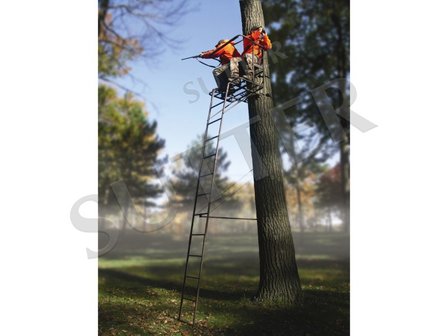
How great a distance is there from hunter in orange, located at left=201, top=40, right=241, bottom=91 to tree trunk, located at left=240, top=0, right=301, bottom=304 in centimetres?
37

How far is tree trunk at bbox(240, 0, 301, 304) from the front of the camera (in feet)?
12.4

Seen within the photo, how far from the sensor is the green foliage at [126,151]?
656 cm

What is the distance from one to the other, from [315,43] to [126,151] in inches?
134

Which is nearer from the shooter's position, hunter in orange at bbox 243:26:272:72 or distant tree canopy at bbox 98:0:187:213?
hunter in orange at bbox 243:26:272:72

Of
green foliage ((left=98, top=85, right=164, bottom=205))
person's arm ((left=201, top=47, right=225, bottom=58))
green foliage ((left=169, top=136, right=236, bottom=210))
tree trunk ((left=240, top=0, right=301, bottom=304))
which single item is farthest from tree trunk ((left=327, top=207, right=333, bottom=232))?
person's arm ((left=201, top=47, right=225, bottom=58))

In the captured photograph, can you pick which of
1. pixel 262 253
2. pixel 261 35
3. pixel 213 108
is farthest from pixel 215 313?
pixel 261 35

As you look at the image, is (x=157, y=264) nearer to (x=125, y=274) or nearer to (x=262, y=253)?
(x=125, y=274)

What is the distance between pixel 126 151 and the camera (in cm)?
680

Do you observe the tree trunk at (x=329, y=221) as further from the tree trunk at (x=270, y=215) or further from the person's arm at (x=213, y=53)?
the person's arm at (x=213, y=53)

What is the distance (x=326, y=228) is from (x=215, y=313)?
268cm

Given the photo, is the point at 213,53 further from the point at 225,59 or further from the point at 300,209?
the point at 300,209

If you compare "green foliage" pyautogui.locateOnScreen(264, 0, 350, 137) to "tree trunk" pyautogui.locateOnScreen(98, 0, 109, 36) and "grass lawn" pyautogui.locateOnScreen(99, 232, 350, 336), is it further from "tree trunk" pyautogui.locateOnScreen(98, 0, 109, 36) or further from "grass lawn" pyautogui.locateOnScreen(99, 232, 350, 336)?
"tree trunk" pyautogui.locateOnScreen(98, 0, 109, 36)

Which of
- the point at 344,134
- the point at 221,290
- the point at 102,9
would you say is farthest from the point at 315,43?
the point at 221,290

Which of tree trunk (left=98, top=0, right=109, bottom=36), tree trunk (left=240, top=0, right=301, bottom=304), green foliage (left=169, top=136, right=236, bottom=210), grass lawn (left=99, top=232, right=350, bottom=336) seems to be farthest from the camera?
tree trunk (left=98, top=0, right=109, bottom=36)
